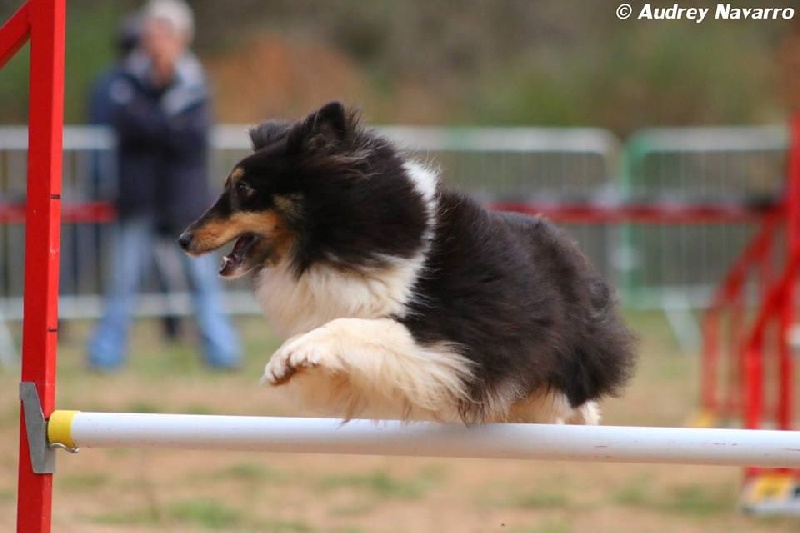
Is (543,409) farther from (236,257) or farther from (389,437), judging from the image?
(236,257)

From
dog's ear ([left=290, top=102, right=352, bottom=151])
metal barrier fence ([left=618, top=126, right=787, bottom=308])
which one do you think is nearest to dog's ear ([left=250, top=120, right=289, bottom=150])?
dog's ear ([left=290, top=102, right=352, bottom=151])

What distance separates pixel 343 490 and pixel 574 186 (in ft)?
21.9

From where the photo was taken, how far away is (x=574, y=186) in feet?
41.5

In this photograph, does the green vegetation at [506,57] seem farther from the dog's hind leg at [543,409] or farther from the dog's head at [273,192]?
the dog's head at [273,192]

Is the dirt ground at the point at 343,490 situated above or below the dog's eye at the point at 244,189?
below

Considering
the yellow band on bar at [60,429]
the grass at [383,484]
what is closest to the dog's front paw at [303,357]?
the yellow band on bar at [60,429]

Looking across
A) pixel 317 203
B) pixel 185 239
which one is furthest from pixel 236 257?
pixel 317 203

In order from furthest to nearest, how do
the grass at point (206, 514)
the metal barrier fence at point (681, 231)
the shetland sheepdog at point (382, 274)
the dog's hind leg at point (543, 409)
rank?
the metal barrier fence at point (681, 231)
the grass at point (206, 514)
the dog's hind leg at point (543, 409)
the shetland sheepdog at point (382, 274)

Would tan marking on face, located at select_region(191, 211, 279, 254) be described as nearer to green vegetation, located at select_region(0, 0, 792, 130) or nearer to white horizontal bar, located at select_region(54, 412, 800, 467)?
white horizontal bar, located at select_region(54, 412, 800, 467)

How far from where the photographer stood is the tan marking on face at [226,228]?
3369mm

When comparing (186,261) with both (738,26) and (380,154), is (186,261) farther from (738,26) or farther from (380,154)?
(738,26)

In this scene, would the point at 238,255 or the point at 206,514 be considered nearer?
the point at 238,255

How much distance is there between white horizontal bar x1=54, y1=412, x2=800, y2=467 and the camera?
306cm

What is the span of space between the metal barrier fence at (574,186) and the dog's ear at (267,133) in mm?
7323
